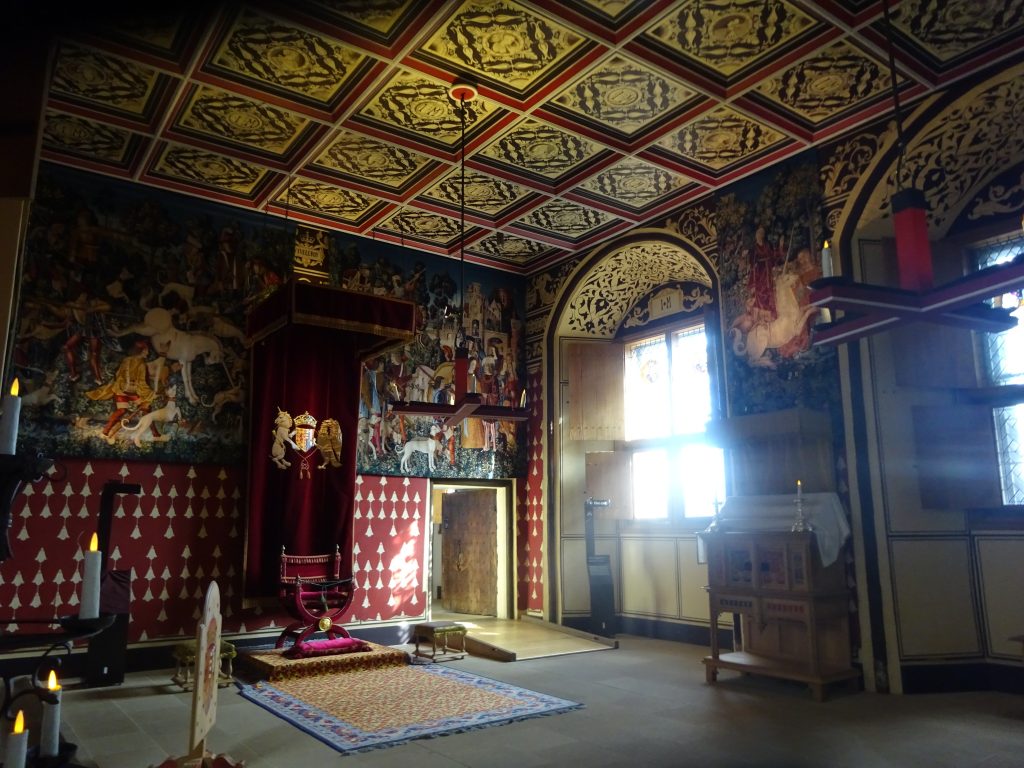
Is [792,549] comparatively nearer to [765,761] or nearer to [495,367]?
[765,761]

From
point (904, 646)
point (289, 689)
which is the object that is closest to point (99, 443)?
point (289, 689)

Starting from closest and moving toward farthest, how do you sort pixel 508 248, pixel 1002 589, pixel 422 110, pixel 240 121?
pixel 1002 589, pixel 422 110, pixel 240 121, pixel 508 248

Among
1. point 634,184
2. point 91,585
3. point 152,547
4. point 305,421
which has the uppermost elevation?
point 634,184

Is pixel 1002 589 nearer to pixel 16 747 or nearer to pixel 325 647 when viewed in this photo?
pixel 325 647

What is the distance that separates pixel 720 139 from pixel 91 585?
22.1 ft

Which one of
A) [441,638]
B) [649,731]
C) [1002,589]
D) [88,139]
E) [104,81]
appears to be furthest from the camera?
[441,638]

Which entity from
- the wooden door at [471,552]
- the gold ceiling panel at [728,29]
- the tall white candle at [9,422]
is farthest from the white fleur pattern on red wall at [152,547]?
the gold ceiling panel at [728,29]

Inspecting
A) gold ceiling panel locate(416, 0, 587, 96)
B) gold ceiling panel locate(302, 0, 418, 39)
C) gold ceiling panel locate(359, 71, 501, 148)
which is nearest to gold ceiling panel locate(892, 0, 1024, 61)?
gold ceiling panel locate(416, 0, 587, 96)

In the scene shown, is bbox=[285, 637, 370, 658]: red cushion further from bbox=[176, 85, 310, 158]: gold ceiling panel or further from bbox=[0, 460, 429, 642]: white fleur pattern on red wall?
bbox=[176, 85, 310, 158]: gold ceiling panel

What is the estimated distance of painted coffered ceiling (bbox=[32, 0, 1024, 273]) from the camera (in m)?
5.27

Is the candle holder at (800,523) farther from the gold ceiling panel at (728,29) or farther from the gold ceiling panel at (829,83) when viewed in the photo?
the gold ceiling panel at (728,29)

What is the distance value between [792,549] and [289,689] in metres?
4.63

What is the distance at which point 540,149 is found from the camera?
23.8 ft

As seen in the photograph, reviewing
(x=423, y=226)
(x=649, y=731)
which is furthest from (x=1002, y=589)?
(x=423, y=226)
